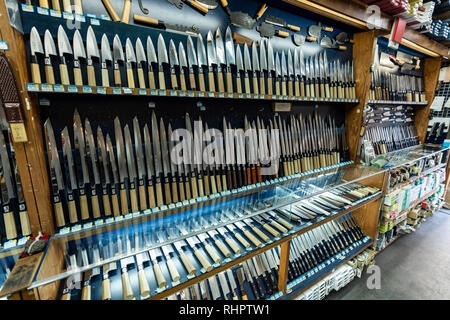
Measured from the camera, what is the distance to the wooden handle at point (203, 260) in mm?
1209

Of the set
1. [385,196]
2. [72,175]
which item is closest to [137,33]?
[72,175]

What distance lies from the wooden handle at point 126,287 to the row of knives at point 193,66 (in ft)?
3.83

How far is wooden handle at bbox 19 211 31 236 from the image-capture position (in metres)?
1.06

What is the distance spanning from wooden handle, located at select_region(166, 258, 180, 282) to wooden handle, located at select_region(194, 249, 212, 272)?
0.53 ft

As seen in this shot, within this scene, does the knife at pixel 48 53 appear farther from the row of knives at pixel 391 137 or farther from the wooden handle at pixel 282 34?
the row of knives at pixel 391 137

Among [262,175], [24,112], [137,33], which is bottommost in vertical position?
[262,175]

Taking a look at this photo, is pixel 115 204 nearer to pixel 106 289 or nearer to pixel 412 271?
pixel 106 289

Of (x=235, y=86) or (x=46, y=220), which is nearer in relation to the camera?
(x=46, y=220)

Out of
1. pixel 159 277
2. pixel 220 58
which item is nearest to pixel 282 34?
pixel 220 58

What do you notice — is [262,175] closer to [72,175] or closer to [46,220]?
[72,175]

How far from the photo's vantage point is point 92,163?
125 cm

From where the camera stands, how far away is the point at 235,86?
1683 mm

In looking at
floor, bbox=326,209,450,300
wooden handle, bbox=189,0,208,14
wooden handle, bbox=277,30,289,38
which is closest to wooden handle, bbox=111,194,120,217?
wooden handle, bbox=189,0,208,14
